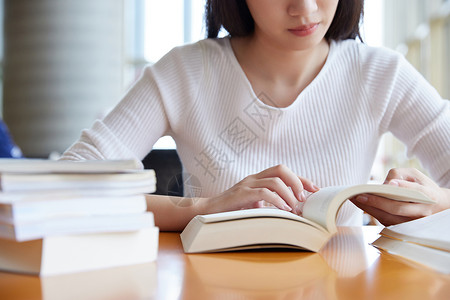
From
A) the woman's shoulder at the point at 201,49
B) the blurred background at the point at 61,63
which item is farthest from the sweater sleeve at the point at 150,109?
the blurred background at the point at 61,63

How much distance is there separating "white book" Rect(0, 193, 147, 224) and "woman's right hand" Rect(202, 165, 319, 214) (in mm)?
299

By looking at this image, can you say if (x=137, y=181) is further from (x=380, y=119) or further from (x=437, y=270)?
(x=380, y=119)

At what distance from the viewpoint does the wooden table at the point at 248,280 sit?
57 centimetres

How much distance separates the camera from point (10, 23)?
5.79 m

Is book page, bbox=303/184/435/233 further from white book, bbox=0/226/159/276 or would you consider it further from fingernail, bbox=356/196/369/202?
white book, bbox=0/226/159/276

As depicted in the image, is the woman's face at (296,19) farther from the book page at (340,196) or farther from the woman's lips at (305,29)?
the book page at (340,196)

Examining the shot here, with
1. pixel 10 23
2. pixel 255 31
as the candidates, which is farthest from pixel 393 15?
pixel 255 31

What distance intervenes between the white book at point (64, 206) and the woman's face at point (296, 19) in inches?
27.7

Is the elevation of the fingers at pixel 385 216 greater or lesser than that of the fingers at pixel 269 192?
lesser

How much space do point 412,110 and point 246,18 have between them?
50 centimetres

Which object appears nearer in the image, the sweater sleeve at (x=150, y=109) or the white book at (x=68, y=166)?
the white book at (x=68, y=166)

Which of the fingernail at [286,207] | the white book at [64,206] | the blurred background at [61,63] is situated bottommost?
the blurred background at [61,63]

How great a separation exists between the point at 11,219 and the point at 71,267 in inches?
3.8

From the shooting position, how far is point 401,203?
3.07ft
